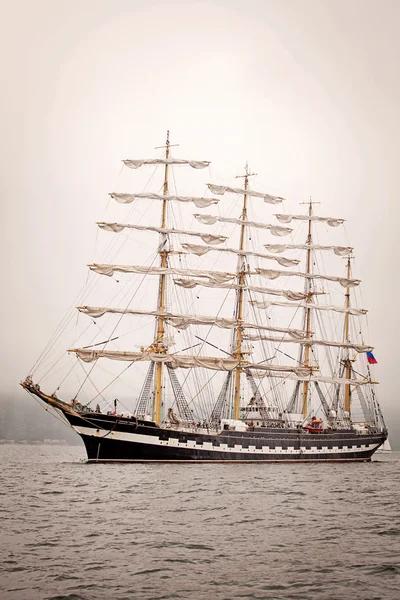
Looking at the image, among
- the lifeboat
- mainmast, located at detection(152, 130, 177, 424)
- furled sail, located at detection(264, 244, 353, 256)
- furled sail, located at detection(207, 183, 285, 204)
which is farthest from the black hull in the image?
furled sail, located at detection(207, 183, 285, 204)

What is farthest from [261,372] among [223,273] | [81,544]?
[81,544]

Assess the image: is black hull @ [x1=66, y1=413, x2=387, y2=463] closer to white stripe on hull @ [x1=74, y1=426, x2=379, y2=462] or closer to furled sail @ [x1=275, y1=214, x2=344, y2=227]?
white stripe on hull @ [x1=74, y1=426, x2=379, y2=462]

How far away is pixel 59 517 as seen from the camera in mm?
22578

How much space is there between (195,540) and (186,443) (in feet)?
79.6

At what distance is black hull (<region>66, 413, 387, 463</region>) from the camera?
41469 millimetres

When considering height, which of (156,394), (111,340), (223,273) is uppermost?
(223,273)

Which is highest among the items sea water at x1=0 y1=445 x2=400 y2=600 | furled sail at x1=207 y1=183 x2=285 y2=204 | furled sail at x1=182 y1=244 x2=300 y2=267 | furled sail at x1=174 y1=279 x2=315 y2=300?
furled sail at x1=207 y1=183 x2=285 y2=204

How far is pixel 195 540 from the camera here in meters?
19.5

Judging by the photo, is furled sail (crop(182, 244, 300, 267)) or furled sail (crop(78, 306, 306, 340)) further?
furled sail (crop(182, 244, 300, 267))

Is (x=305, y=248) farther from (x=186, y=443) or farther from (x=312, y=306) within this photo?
(x=186, y=443)

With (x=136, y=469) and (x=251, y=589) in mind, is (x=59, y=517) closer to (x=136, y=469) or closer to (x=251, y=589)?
(x=251, y=589)

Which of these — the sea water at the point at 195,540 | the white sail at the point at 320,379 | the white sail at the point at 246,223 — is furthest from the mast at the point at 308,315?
the sea water at the point at 195,540

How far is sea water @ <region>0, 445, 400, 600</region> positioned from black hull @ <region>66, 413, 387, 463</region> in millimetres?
7631

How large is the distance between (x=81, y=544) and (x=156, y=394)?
2767 centimetres
